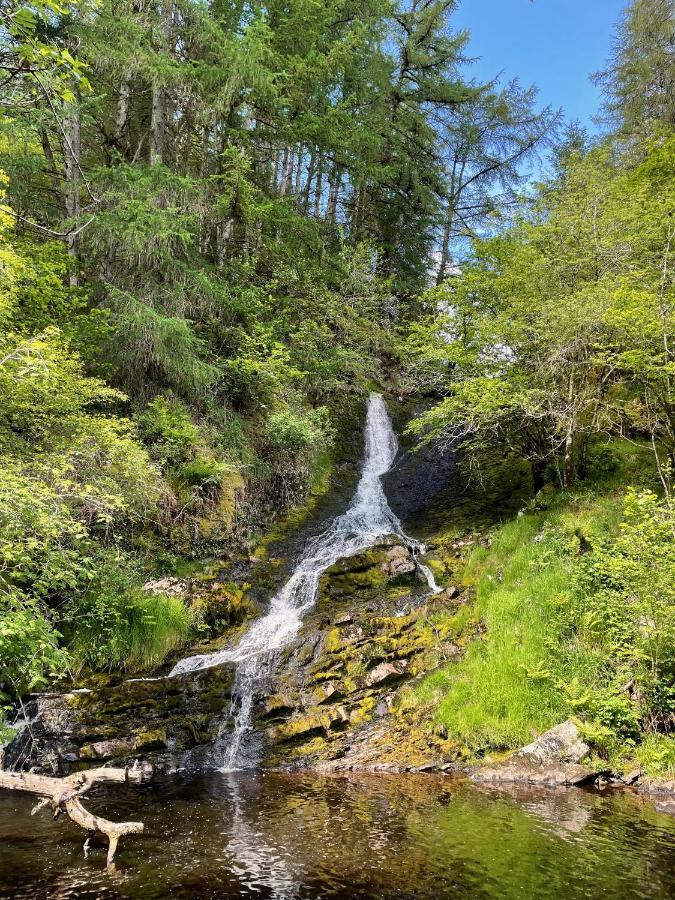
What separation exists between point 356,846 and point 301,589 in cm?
660

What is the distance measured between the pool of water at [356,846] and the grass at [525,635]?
1061mm

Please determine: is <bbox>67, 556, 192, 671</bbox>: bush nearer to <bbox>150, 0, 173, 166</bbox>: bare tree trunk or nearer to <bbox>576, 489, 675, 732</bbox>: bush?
<bbox>576, 489, 675, 732</bbox>: bush

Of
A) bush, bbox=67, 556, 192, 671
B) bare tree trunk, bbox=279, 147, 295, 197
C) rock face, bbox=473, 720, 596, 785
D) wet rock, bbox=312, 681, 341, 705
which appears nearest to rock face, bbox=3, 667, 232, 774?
bush, bbox=67, 556, 192, 671

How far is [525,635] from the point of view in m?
8.40

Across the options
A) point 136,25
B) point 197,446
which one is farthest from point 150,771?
point 136,25

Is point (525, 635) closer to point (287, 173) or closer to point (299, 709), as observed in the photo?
point (299, 709)

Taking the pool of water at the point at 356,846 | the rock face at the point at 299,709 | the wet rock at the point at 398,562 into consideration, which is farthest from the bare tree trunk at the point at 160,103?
the pool of water at the point at 356,846

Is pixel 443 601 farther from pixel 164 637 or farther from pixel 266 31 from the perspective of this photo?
pixel 266 31

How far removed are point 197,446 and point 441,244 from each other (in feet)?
59.6

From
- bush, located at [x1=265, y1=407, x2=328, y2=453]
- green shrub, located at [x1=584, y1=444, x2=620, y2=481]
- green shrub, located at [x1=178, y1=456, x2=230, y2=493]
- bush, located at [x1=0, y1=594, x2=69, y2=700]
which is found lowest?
bush, located at [x1=0, y1=594, x2=69, y2=700]

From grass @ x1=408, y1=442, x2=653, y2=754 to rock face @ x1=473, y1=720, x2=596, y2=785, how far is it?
23 cm

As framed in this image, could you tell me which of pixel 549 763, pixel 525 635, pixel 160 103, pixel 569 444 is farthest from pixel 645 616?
pixel 160 103

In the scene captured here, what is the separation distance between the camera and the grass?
7477 mm

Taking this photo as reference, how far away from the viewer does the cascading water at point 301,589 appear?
9.00 metres
